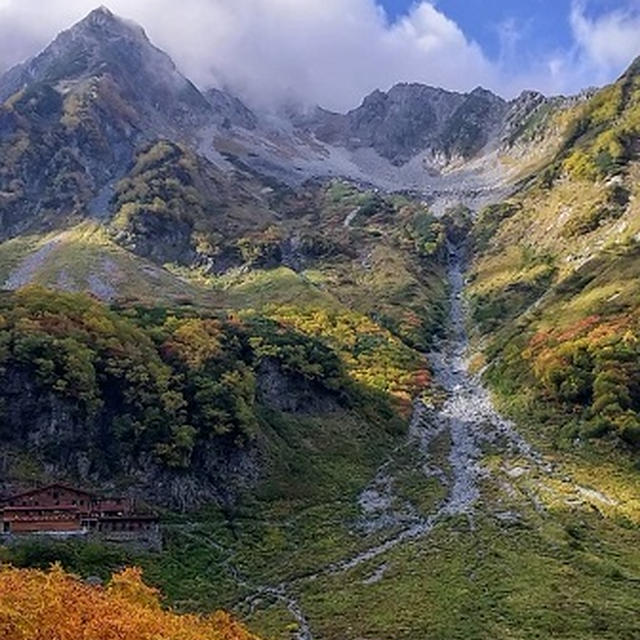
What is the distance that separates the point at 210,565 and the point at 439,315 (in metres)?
102

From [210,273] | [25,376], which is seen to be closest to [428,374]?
[25,376]

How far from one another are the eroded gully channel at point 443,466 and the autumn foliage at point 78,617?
16.0m

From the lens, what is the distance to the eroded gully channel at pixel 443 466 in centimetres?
5938

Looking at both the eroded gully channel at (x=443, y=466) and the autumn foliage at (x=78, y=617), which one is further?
the eroded gully channel at (x=443, y=466)

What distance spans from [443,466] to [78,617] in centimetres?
6208

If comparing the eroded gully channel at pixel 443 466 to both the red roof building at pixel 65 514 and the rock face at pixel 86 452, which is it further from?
the rock face at pixel 86 452

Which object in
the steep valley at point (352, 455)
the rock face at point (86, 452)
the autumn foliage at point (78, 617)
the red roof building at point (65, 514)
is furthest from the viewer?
the rock face at point (86, 452)

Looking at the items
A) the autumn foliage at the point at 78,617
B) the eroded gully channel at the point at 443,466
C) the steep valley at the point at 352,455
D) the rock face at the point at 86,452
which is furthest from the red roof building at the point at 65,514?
the autumn foliage at the point at 78,617

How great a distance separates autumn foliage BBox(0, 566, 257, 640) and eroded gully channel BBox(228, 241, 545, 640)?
1600cm

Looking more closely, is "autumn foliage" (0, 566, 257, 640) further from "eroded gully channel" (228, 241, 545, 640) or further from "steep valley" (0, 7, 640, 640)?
"eroded gully channel" (228, 241, 545, 640)

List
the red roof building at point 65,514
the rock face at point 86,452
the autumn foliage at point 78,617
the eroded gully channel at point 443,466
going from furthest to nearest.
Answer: the rock face at point 86,452
the eroded gully channel at point 443,466
the red roof building at point 65,514
the autumn foliage at point 78,617

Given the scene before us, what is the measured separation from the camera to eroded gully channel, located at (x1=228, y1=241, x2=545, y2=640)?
195 ft

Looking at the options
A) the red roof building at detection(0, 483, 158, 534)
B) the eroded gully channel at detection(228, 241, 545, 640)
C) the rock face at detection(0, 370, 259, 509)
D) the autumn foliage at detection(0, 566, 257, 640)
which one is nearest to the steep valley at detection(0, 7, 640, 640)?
the rock face at detection(0, 370, 259, 509)

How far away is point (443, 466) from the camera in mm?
87000
